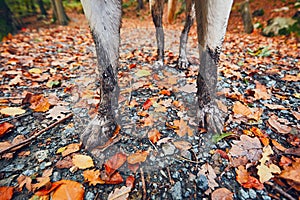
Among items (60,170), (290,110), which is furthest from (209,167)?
(290,110)

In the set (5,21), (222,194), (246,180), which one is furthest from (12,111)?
(5,21)

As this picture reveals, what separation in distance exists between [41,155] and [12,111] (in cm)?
66

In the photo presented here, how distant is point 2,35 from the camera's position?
393 cm

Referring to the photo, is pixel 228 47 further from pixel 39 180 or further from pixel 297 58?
pixel 39 180

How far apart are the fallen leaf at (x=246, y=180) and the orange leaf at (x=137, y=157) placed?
1.80 ft

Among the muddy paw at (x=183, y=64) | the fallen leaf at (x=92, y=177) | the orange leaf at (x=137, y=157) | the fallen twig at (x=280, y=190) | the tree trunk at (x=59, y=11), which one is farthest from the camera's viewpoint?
the tree trunk at (x=59, y=11)

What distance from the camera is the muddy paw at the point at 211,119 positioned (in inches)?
51.4

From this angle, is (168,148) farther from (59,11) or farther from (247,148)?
(59,11)

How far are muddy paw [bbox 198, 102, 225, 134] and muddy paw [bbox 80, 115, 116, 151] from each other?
66 cm

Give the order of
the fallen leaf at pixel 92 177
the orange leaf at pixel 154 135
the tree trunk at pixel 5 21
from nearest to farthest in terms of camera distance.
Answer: the fallen leaf at pixel 92 177 < the orange leaf at pixel 154 135 < the tree trunk at pixel 5 21

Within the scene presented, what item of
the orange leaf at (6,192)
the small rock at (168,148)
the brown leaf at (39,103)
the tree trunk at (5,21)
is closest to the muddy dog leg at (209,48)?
the small rock at (168,148)

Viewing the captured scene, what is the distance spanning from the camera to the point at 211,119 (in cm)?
131

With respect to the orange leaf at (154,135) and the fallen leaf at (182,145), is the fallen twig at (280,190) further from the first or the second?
the orange leaf at (154,135)

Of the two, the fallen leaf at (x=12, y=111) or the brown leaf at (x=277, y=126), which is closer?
the brown leaf at (x=277, y=126)
